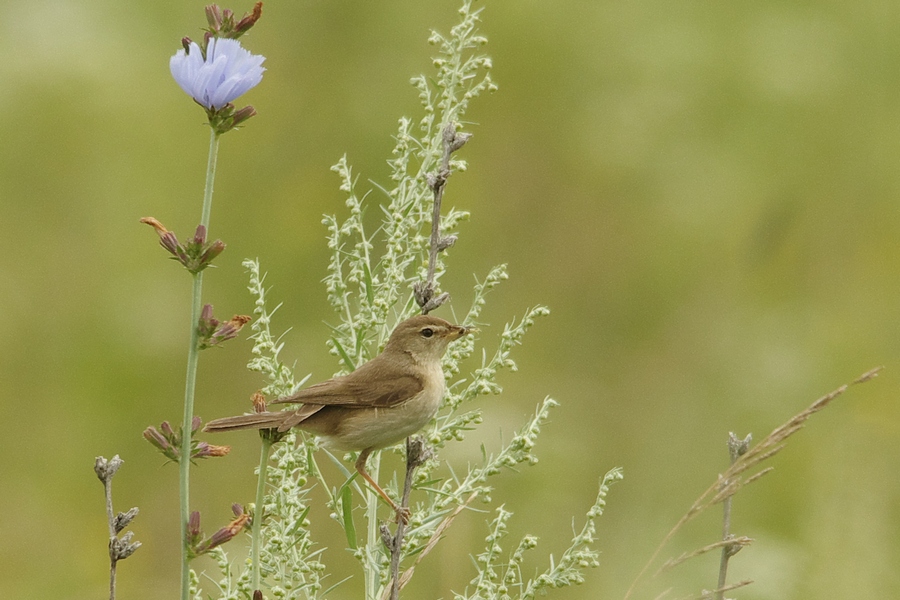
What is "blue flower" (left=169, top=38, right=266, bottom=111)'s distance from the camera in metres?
2.56

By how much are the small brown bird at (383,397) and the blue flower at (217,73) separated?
1164mm

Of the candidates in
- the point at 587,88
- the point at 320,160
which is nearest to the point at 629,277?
the point at 587,88

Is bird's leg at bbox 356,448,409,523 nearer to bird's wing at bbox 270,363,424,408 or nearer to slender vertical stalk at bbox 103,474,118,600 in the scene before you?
bird's wing at bbox 270,363,424,408

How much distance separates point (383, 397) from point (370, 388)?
70mm

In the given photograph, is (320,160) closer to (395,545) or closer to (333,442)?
(333,442)

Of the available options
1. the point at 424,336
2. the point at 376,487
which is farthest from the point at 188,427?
the point at 424,336

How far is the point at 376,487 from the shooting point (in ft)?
11.3

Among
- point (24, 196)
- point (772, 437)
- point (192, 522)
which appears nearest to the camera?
point (192, 522)

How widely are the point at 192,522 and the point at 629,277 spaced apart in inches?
194

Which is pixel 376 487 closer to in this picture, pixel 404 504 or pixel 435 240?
pixel 404 504

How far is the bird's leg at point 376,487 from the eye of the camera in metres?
3.00

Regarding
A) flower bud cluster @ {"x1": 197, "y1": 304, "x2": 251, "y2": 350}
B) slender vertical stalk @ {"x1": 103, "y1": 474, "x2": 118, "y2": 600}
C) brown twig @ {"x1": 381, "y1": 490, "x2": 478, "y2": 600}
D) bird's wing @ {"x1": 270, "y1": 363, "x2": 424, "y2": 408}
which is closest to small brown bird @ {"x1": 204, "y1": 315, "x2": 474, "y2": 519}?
bird's wing @ {"x1": 270, "y1": 363, "x2": 424, "y2": 408}

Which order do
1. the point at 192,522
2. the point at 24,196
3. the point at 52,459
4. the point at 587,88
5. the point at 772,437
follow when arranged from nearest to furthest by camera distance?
the point at 192,522
the point at 772,437
the point at 52,459
the point at 24,196
the point at 587,88

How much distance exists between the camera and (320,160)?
7191 mm
